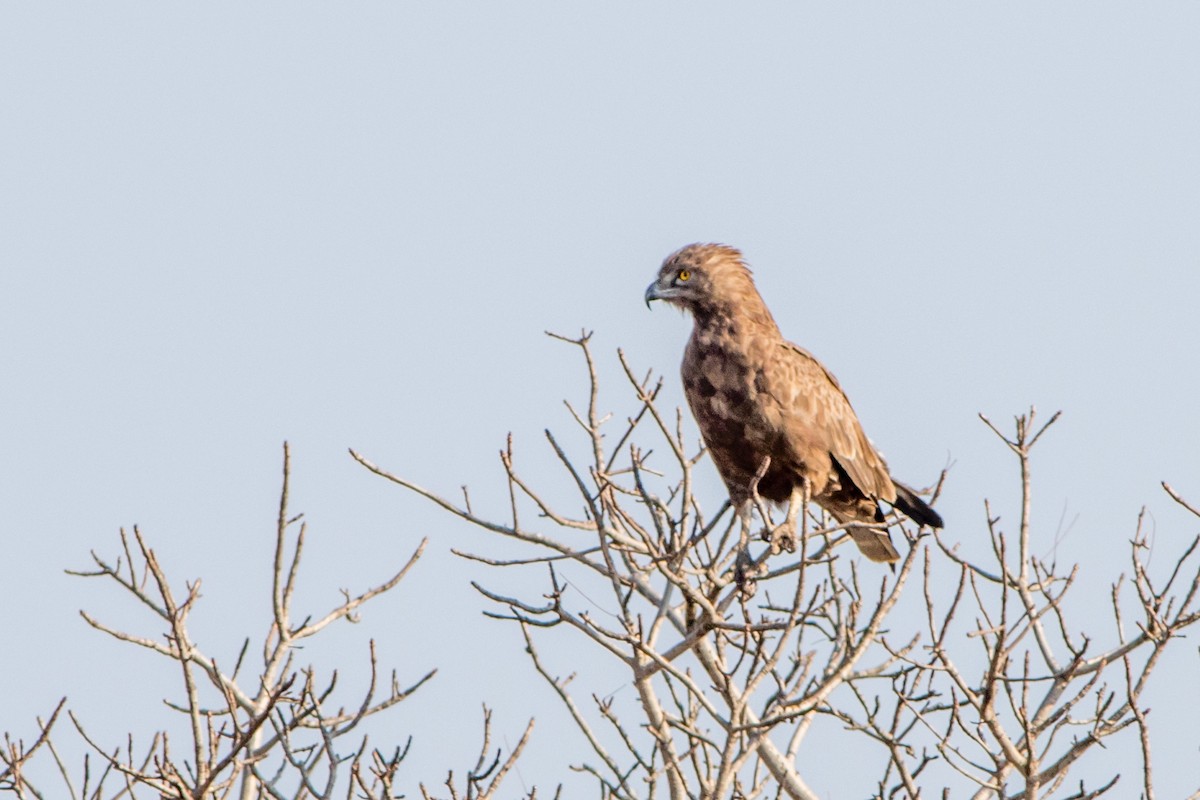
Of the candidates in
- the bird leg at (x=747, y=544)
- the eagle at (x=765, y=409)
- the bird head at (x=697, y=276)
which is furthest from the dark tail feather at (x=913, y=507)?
the bird head at (x=697, y=276)

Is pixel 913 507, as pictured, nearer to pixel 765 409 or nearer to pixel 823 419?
pixel 823 419

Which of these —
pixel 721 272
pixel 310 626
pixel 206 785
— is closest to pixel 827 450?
pixel 721 272

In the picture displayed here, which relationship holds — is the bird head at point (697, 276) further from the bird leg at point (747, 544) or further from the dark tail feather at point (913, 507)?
the dark tail feather at point (913, 507)

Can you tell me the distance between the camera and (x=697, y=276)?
273 inches

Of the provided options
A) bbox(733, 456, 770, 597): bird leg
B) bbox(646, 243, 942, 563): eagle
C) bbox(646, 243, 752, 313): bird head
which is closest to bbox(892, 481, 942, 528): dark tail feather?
bbox(646, 243, 942, 563): eagle

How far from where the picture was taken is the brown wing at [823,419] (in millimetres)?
6516

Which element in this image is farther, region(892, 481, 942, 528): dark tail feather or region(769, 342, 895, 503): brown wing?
region(892, 481, 942, 528): dark tail feather

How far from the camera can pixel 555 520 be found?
15.6 ft

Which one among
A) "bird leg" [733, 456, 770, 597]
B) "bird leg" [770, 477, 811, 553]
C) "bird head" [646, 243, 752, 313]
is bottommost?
"bird leg" [733, 456, 770, 597]

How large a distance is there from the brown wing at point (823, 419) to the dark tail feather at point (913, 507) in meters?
0.05

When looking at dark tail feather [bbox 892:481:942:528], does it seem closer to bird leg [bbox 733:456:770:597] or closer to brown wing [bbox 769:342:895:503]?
brown wing [bbox 769:342:895:503]

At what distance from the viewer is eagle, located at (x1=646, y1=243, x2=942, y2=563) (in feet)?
21.2

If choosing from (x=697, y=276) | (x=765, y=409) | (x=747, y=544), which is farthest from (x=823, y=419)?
(x=747, y=544)

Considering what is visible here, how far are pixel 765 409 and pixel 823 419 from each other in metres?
0.42
